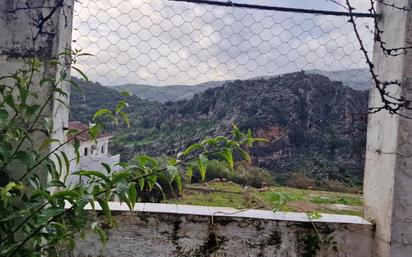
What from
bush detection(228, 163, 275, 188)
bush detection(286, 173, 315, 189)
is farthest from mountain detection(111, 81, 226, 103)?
bush detection(286, 173, 315, 189)

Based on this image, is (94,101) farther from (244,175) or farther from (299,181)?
(299,181)

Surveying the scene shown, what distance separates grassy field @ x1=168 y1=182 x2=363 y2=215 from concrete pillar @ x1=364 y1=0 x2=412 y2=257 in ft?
1.21

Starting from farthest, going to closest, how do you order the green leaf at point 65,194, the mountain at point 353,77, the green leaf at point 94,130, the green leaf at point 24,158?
the mountain at point 353,77, the green leaf at point 94,130, the green leaf at point 24,158, the green leaf at point 65,194

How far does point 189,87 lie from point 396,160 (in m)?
1.03

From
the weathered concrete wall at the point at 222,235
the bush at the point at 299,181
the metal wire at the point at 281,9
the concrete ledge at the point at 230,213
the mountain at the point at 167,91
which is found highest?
the metal wire at the point at 281,9

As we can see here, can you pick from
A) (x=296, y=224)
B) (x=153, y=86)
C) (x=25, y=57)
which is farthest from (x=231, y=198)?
(x=25, y=57)

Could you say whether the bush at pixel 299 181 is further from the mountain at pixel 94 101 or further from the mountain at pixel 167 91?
the mountain at pixel 94 101

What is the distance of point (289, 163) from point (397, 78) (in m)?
1.06

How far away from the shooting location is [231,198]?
2.28 metres

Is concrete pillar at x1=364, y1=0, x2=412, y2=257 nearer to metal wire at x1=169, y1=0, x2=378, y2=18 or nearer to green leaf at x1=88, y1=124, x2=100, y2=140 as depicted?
metal wire at x1=169, y1=0, x2=378, y2=18

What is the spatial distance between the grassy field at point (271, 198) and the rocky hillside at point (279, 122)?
0.50 ft

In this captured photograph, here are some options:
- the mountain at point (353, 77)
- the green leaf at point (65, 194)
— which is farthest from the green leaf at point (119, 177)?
the mountain at point (353, 77)

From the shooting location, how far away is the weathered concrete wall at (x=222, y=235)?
1920 mm

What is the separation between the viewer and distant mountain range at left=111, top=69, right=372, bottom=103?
2043mm
